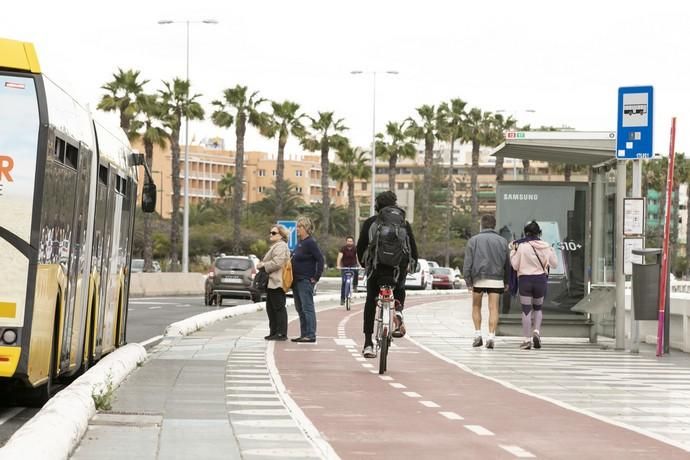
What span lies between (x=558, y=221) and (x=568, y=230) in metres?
0.21

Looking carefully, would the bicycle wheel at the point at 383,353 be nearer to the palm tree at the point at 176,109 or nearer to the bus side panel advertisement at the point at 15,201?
the bus side panel advertisement at the point at 15,201

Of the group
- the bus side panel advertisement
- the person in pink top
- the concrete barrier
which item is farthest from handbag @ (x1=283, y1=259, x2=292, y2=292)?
the concrete barrier

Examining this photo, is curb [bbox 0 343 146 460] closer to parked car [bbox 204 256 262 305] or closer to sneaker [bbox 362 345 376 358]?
sneaker [bbox 362 345 376 358]

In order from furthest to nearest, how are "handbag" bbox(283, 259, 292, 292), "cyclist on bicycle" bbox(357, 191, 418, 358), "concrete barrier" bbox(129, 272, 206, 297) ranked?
1. "concrete barrier" bbox(129, 272, 206, 297)
2. "handbag" bbox(283, 259, 292, 292)
3. "cyclist on bicycle" bbox(357, 191, 418, 358)

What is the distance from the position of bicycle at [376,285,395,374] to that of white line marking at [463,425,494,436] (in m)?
4.91

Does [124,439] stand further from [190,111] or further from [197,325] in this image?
[190,111]

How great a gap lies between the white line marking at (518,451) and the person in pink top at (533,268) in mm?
12056

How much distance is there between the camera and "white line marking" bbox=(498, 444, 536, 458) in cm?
959

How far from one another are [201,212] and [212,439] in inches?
5770

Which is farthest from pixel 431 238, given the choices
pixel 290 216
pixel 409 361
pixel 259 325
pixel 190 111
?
pixel 409 361

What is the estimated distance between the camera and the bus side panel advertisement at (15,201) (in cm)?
1169

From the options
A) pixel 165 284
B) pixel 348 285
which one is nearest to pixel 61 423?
pixel 348 285

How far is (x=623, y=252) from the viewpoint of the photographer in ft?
71.2

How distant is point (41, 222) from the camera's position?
11.9m
